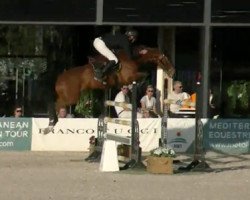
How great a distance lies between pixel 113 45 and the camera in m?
16.6

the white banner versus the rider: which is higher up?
the rider

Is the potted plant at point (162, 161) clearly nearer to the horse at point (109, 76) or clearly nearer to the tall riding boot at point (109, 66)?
the horse at point (109, 76)

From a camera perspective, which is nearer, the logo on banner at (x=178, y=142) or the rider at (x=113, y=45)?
the rider at (x=113, y=45)

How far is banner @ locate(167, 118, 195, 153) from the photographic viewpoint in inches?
822

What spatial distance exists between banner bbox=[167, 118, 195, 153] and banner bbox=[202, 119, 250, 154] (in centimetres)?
38

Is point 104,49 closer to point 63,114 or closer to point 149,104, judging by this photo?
point 63,114

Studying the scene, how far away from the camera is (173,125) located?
21.0 m

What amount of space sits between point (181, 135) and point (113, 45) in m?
5.05

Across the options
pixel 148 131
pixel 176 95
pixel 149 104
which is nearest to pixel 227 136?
pixel 176 95

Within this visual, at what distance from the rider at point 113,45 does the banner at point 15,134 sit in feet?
14.5

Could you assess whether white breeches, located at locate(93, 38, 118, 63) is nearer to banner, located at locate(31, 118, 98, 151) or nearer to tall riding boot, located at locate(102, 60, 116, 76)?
tall riding boot, located at locate(102, 60, 116, 76)

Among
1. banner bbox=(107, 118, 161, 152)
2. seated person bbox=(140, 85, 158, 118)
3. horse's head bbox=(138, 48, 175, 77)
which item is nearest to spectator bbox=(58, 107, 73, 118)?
banner bbox=(107, 118, 161, 152)

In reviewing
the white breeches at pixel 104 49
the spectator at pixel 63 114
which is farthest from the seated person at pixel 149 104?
the white breeches at pixel 104 49

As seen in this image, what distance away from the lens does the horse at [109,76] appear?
16.8m
